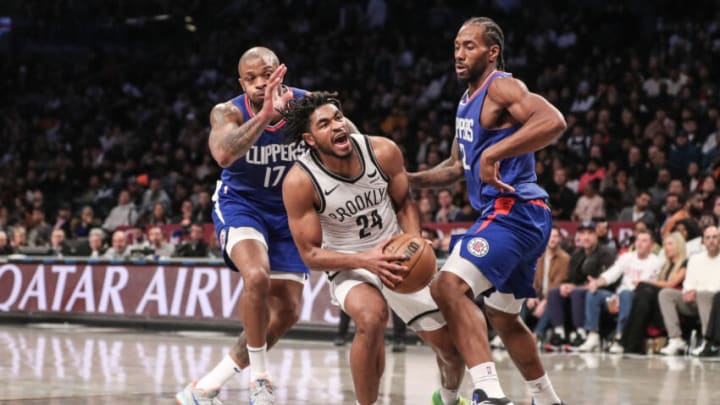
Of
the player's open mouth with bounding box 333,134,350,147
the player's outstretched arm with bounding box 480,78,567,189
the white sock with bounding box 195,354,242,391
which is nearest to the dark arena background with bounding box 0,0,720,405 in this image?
the white sock with bounding box 195,354,242,391

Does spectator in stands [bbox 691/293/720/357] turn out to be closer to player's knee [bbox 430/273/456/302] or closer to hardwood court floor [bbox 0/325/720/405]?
hardwood court floor [bbox 0/325/720/405]

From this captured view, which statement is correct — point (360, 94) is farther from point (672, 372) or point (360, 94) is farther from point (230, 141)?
point (230, 141)

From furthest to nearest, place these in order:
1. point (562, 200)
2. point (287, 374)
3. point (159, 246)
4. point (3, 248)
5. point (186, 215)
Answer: point (186, 215) → point (3, 248) → point (159, 246) → point (562, 200) → point (287, 374)

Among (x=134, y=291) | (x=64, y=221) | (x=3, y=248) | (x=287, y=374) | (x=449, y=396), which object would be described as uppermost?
(x=64, y=221)

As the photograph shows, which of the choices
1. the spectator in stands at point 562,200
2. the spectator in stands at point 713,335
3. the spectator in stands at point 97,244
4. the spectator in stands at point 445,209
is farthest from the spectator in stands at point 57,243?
Result: the spectator in stands at point 713,335

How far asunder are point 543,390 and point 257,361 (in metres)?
1.64

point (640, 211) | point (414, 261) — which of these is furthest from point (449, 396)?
point (640, 211)

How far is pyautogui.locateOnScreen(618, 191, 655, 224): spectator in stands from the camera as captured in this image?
13265 millimetres

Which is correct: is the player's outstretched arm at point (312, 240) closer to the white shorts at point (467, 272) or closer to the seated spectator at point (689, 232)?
the white shorts at point (467, 272)

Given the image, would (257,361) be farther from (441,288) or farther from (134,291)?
(134,291)

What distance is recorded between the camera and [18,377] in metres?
8.62

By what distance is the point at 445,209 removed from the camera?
49.3 ft

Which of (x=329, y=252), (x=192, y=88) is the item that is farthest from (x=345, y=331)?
(x=192, y=88)

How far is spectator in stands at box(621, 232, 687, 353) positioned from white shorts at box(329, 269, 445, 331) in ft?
20.2
